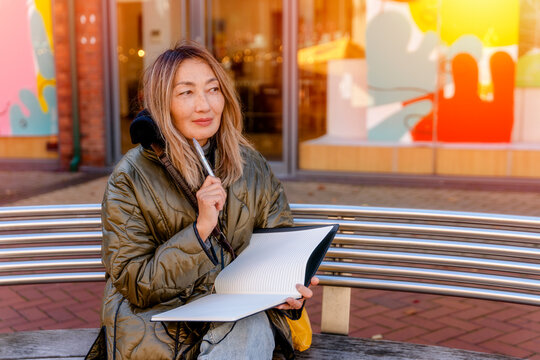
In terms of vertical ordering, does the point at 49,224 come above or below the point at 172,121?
below

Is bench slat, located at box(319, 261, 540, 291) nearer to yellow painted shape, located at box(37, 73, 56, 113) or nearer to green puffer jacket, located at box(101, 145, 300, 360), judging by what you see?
green puffer jacket, located at box(101, 145, 300, 360)

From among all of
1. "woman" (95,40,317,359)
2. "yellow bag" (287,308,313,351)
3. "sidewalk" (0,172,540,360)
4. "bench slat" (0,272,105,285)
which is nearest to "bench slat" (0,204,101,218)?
"bench slat" (0,272,105,285)

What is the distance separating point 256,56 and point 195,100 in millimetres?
6804

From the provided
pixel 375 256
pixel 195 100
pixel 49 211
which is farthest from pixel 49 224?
pixel 375 256

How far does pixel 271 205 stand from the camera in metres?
2.60

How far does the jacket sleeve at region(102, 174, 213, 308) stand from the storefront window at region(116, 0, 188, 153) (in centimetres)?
686

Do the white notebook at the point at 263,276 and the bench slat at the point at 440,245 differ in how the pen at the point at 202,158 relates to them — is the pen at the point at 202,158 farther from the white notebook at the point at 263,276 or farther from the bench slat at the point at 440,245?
the bench slat at the point at 440,245

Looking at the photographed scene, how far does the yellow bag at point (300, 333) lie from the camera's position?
242 centimetres

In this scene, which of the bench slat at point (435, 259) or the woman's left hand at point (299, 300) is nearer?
the woman's left hand at point (299, 300)

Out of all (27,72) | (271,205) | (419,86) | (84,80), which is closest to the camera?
(271,205)

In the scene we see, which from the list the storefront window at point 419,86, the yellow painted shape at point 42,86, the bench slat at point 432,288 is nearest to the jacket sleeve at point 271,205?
the bench slat at point 432,288

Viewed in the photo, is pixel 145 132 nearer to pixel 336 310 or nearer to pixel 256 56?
pixel 336 310

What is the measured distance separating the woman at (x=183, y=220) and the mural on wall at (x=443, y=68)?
5752 mm

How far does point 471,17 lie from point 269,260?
6221mm
